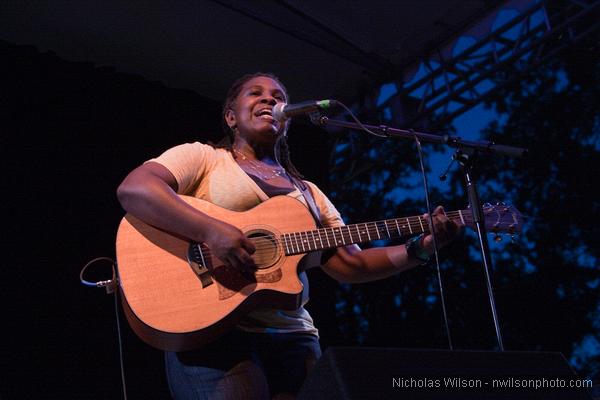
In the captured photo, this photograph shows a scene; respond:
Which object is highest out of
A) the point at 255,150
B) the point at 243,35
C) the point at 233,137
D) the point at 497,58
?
the point at 243,35

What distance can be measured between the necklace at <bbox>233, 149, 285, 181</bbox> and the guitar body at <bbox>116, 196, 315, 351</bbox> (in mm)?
374

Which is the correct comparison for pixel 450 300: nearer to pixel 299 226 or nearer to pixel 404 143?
pixel 404 143

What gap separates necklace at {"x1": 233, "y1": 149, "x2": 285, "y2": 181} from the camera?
3066 millimetres

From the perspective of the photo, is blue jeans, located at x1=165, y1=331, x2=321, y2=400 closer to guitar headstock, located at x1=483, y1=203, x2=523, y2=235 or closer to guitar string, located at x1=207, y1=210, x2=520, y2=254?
guitar string, located at x1=207, y1=210, x2=520, y2=254

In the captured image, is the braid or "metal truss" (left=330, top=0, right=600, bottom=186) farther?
"metal truss" (left=330, top=0, right=600, bottom=186)

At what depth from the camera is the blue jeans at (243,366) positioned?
87.7 inches

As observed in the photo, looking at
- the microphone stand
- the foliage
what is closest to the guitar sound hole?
the microphone stand

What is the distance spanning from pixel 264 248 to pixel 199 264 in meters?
0.30

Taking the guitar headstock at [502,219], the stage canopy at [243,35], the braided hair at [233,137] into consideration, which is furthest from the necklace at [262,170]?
the stage canopy at [243,35]

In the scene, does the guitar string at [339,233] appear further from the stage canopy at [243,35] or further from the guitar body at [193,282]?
the stage canopy at [243,35]

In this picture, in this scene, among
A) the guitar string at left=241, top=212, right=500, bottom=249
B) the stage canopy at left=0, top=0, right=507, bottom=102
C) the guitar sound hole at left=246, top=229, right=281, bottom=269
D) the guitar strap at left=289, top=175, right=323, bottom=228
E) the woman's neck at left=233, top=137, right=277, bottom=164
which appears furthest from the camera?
the stage canopy at left=0, top=0, right=507, bottom=102

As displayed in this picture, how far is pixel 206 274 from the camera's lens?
248 cm

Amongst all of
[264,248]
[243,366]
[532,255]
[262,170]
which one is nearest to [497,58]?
[532,255]

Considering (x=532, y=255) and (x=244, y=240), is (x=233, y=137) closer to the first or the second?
(x=244, y=240)
